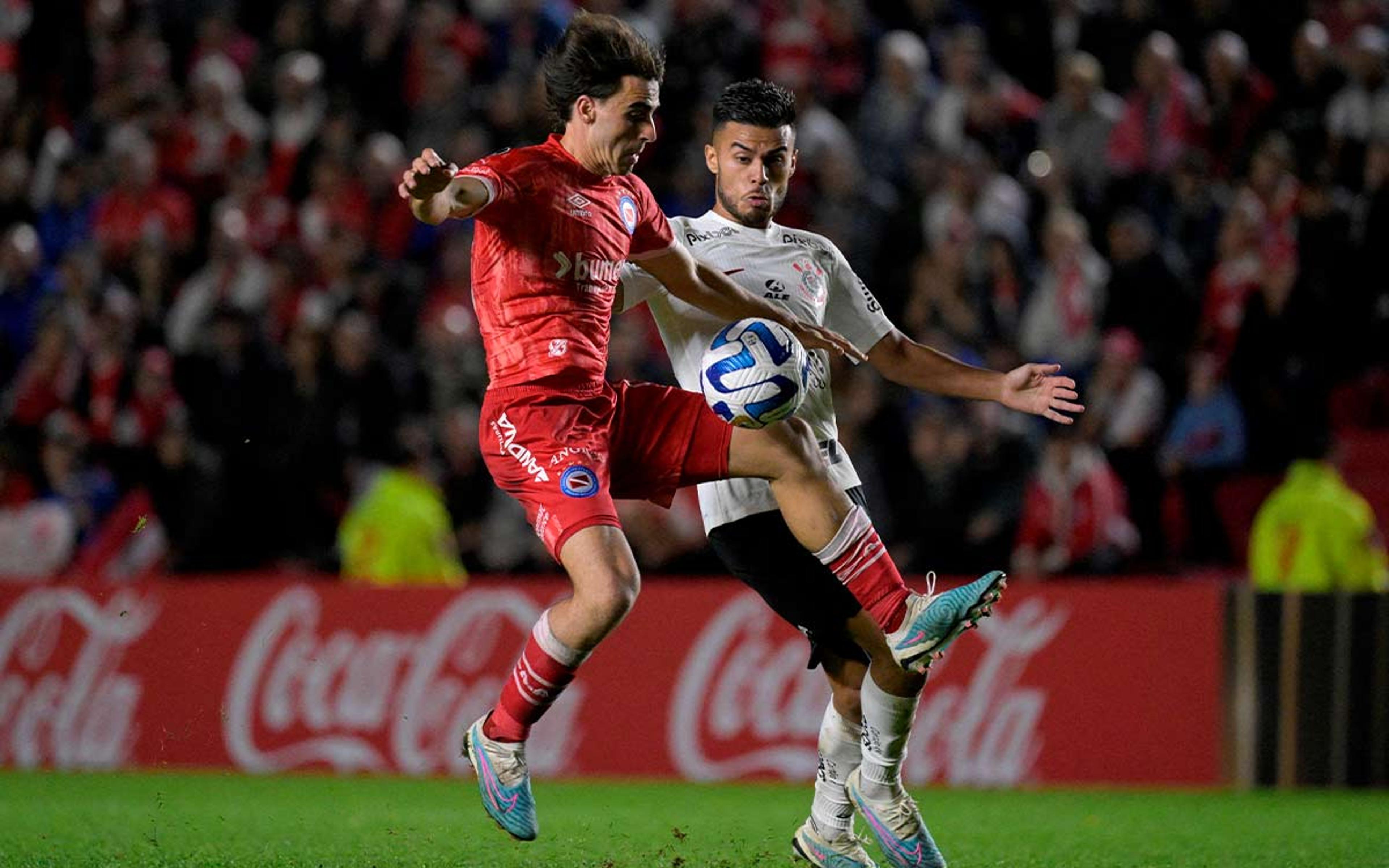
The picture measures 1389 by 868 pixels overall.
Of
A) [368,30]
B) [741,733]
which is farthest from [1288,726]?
[368,30]

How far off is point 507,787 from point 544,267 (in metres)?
1.58

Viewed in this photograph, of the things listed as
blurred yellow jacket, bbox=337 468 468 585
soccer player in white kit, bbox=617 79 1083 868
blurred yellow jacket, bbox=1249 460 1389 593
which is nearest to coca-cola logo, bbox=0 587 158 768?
blurred yellow jacket, bbox=337 468 468 585

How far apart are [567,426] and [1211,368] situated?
24.3ft

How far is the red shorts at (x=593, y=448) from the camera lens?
5.56 metres

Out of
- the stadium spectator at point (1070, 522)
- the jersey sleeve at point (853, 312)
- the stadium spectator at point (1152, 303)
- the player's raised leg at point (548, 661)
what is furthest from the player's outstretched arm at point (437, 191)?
the stadium spectator at point (1152, 303)

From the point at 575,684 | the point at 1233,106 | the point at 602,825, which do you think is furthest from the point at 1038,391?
the point at 1233,106

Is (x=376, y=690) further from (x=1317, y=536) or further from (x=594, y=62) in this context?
(x=594, y=62)

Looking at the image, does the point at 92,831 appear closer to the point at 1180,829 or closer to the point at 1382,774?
the point at 1180,829

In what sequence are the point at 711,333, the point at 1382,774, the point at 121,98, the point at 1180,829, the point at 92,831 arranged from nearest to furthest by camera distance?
the point at 711,333, the point at 92,831, the point at 1180,829, the point at 1382,774, the point at 121,98

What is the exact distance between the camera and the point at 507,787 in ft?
18.3

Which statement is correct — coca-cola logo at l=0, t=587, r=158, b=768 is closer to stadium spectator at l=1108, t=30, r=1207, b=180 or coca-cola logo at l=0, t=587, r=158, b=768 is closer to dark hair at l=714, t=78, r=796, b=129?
dark hair at l=714, t=78, r=796, b=129

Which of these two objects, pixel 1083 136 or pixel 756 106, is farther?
pixel 1083 136

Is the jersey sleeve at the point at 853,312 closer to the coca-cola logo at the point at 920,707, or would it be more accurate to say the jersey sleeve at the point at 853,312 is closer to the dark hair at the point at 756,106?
the dark hair at the point at 756,106

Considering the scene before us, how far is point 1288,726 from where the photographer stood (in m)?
10.8
